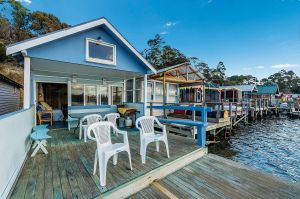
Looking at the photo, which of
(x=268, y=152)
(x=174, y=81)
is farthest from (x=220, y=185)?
(x=174, y=81)

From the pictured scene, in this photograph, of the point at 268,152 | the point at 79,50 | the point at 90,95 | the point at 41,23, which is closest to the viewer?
the point at 79,50

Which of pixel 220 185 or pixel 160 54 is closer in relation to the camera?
pixel 220 185

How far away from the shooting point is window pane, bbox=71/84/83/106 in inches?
307

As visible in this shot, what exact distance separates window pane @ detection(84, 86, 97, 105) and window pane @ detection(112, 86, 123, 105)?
1100 millimetres

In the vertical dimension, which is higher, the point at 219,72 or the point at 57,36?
the point at 219,72

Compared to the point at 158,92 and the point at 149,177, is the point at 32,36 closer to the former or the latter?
the point at 158,92

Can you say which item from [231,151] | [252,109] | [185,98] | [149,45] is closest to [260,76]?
[252,109]

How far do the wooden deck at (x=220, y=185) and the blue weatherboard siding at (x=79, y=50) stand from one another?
483 cm

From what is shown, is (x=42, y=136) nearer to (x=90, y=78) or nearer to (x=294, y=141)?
(x=90, y=78)

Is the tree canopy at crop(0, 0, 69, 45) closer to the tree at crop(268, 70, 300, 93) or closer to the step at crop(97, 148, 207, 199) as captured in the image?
the step at crop(97, 148, 207, 199)

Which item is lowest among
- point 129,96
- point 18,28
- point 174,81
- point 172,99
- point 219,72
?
point 172,99

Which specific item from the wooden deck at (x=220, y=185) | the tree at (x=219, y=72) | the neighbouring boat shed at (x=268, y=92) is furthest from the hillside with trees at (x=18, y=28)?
the neighbouring boat shed at (x=268, y=92)

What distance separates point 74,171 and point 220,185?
9.24 feet

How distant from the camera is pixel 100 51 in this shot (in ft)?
19.3
